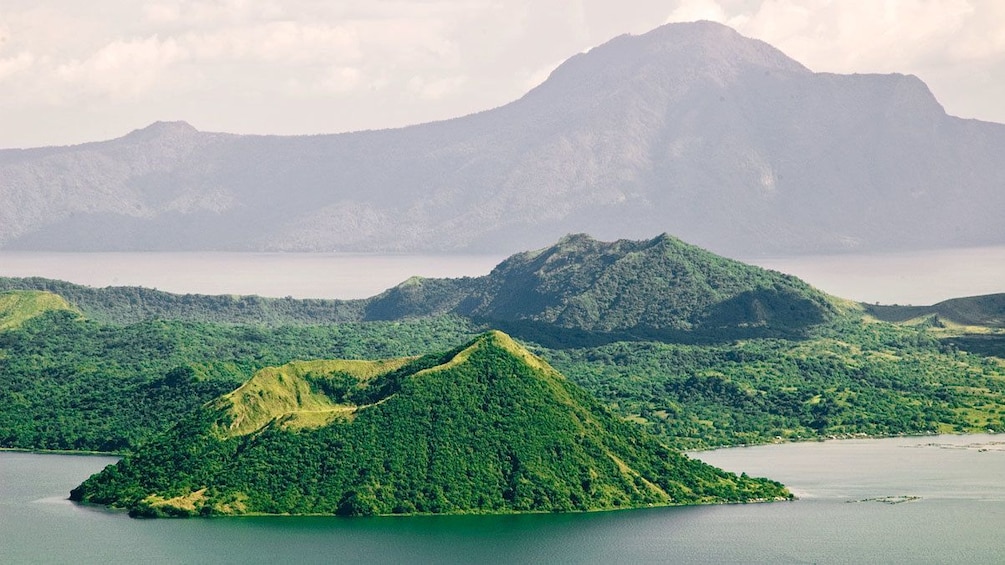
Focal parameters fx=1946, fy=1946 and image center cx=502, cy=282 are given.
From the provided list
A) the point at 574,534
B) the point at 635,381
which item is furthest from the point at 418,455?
the point at 635,381

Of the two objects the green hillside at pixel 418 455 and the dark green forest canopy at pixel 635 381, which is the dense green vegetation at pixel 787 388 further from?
the green hillside at pixel 418 455

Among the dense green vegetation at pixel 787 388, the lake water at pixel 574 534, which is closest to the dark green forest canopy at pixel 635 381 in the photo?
the dense green vegetation at pixel 787 388

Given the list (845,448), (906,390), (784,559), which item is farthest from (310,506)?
(906,390)

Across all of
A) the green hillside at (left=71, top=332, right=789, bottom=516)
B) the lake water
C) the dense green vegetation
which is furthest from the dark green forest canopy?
the lake water

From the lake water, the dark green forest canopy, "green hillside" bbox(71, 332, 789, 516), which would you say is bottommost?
the lake water

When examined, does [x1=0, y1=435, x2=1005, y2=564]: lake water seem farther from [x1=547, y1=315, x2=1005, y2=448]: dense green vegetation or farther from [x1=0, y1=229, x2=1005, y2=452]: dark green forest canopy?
[x1=547, y1=315, x2=1005, y2=448]: dense green vegetation

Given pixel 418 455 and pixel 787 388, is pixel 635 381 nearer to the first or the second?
pixel 787 388
